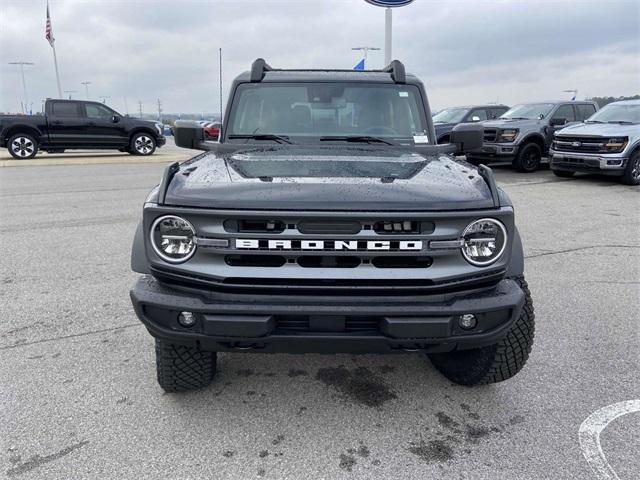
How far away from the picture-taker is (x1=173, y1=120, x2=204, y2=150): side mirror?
366 centimetres

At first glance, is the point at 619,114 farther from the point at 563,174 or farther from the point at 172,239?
the point at 172,239

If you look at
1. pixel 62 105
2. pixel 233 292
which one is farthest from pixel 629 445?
pixel 62 105

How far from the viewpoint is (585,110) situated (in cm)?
1328

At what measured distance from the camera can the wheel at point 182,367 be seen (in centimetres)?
258

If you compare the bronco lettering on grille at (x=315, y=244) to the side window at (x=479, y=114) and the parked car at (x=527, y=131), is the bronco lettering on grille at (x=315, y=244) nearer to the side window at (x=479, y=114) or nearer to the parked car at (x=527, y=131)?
the parked car at (x=527, y=131)

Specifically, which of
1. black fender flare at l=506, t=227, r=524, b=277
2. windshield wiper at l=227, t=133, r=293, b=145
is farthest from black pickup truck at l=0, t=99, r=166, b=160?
black fender flare at l=506, t=227, r=524, b=277

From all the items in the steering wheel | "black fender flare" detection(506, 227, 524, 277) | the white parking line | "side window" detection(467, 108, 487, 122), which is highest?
"side window" detection(467, 108, 487, 122)

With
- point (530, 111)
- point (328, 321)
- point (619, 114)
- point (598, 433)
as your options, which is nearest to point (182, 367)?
point (328, 321)

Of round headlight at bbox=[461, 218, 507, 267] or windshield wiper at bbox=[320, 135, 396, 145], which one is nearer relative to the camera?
round headlight at bbox=[461, 218, 507, 267]

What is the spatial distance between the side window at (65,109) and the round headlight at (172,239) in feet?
51.3

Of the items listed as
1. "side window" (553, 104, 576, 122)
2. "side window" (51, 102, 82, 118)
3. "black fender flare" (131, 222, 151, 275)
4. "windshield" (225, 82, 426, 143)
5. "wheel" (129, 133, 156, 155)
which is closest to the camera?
"black fender flare" (131, 222, 151, 275)

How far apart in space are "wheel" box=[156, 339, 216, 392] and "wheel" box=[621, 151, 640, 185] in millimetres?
10786

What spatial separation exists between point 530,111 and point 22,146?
51.3ft

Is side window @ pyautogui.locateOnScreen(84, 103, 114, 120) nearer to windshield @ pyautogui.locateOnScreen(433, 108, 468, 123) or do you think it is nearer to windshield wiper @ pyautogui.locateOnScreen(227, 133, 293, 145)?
windshield @ pyautogui.locateOnScreen(433, 108, 468, 123)
